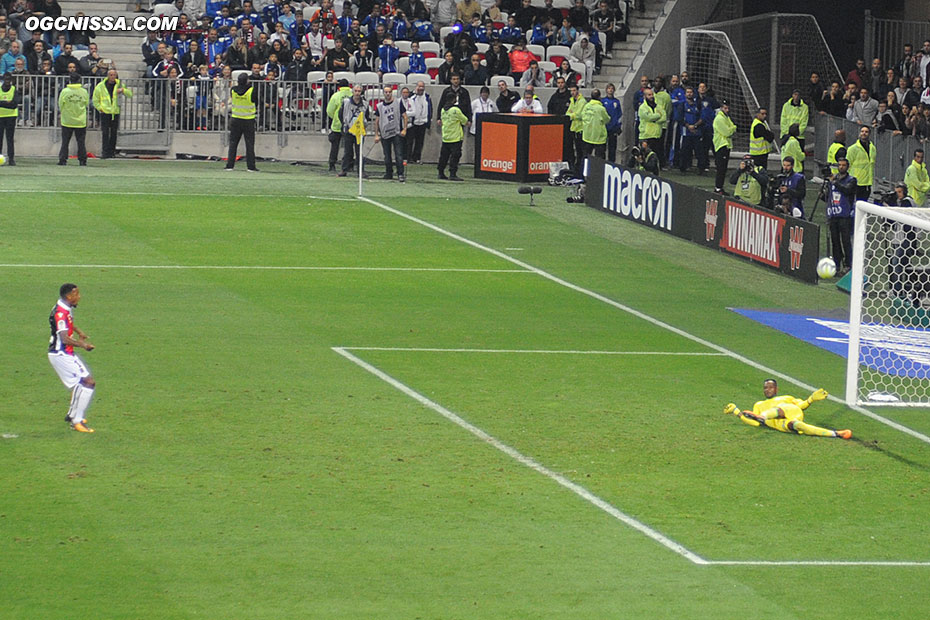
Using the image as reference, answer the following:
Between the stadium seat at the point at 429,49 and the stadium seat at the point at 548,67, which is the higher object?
the stadium seat at the point at 429,49

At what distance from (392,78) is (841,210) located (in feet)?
51.4

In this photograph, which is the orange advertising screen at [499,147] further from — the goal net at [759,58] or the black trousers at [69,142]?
the black trousers at [69,142]

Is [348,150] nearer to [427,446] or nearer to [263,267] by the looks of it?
[263,267]

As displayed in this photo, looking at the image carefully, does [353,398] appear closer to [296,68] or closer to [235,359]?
[235,359]

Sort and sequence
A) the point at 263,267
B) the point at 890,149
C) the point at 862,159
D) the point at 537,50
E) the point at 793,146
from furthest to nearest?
the point at 537,50, the point at 890,149, the point at 793,146, the point at 862,159, the point at 263,267

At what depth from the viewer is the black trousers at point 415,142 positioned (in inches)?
1485

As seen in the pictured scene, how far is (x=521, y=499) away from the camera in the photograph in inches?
503

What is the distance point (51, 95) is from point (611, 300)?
742 inches

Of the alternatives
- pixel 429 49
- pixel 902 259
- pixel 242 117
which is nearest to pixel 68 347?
pixel 902 259

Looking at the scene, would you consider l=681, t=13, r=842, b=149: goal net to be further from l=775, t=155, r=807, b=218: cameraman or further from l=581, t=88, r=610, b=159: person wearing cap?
l=775, t=155, r=807, b=218: cameraman

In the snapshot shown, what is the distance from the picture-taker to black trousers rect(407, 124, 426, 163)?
1485 inches

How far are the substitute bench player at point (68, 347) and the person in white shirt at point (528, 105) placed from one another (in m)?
23.0

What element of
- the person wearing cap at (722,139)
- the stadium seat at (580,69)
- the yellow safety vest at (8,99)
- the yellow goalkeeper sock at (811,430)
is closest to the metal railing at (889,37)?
the stadium seat at (580,69)

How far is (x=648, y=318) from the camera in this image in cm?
2136
